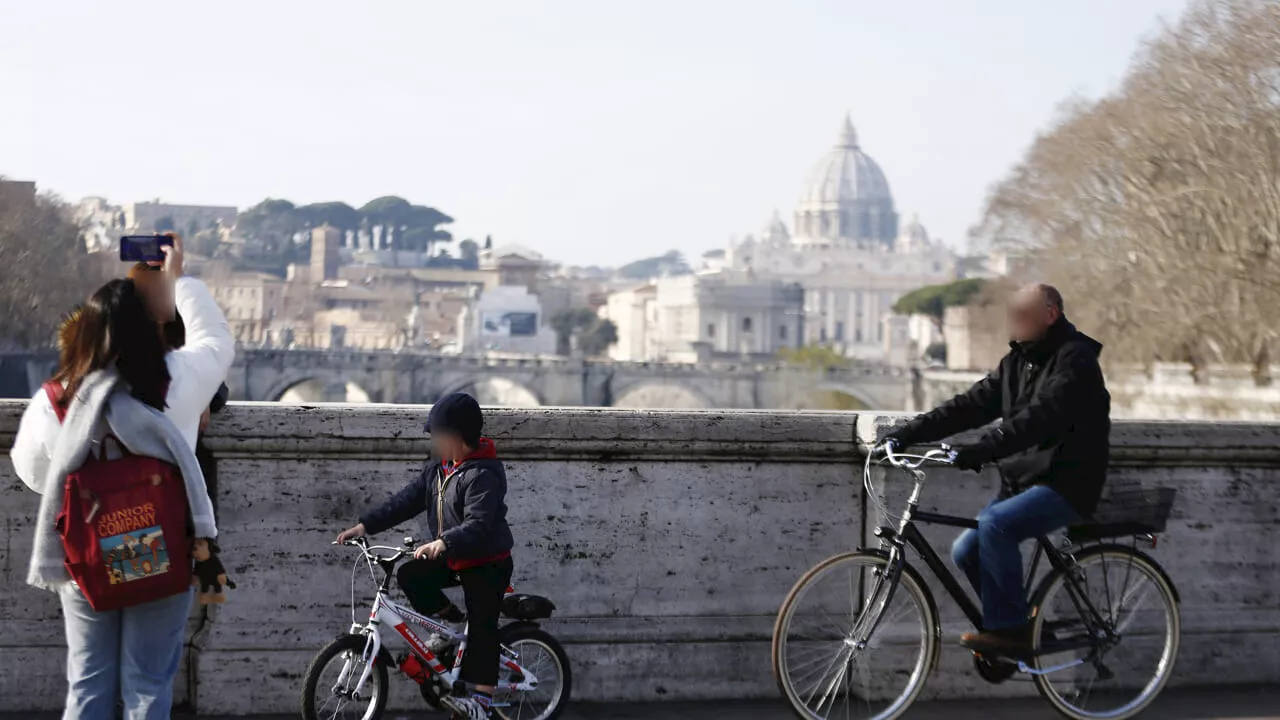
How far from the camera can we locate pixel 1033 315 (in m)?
4.66

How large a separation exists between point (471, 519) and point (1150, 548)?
2.15 metres

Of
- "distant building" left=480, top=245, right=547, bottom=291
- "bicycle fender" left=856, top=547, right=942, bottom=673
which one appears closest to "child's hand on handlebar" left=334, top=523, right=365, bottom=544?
"bicycle fender" left=856, top=547, right=942, bottom=673

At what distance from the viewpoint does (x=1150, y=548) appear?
5363mm

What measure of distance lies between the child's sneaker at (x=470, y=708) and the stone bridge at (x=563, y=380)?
78.5m

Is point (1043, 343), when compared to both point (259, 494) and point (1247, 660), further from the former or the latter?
point (259, 494)

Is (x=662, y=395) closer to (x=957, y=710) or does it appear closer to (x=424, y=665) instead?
(x=957, y=710)

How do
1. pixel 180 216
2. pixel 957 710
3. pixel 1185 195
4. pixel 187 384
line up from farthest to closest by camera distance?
pixel 180 216 → pixel 1185 195 → pixel 957 710 → pixel 187 384

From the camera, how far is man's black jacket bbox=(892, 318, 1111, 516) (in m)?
4.55

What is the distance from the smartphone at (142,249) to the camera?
3.94 meters

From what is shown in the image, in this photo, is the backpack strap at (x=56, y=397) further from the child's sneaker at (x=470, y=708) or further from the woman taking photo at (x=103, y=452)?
the child's sneaker at (x=470, y=708)

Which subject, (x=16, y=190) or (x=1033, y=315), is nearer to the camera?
(x=1033, y=315)

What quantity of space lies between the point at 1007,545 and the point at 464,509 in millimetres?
1354

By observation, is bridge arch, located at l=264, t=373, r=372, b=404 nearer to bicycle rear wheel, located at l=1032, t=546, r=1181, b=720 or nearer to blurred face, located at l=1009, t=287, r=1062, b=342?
bicycle rear wheel, located at l=1032, t=546, r=1181, b=720

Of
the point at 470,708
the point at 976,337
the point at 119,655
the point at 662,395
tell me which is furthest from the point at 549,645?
the point at 662,395
